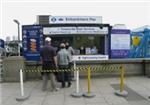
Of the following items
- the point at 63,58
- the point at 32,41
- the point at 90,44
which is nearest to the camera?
the point at 63,58

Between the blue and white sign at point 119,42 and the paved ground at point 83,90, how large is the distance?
1.71m

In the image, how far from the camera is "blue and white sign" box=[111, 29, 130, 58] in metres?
12.8

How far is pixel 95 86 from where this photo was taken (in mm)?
10273

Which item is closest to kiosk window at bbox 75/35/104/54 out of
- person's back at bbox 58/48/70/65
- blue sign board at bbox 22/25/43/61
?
blue sign board at bbox 22/25/43/61

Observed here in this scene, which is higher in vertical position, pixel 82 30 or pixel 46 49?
pixel 82 30

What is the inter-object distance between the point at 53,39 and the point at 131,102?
20.4 ft

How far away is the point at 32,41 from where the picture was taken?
41.0 feet

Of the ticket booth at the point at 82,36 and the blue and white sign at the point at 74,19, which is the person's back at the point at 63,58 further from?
the blue and white sign at the point at 74,19

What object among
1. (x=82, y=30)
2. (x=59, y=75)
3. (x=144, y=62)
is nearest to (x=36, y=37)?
(x=82, y=30)

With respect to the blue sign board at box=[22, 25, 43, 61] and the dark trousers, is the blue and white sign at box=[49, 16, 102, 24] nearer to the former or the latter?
the blue sign board at box=[22, 25, 43, 61]

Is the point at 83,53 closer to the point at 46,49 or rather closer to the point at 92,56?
the point at 92,56

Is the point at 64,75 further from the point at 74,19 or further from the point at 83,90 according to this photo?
the point at 74,19

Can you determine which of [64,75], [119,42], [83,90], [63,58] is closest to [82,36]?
[119,42]

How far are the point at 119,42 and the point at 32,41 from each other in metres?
4.42
